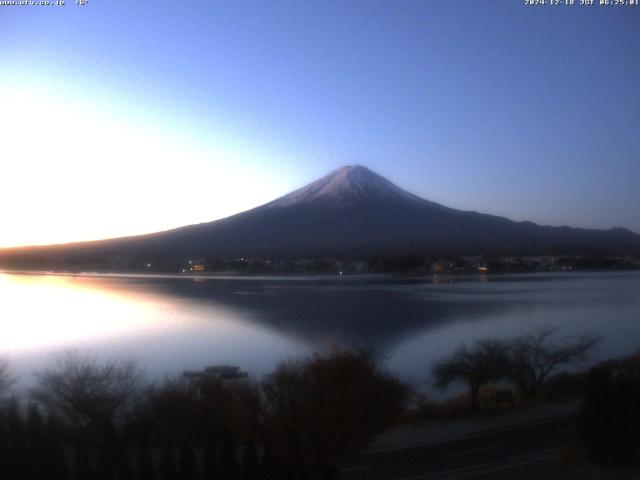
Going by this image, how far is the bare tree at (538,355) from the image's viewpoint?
11.1 metres

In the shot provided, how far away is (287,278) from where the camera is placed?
22422 millimetres

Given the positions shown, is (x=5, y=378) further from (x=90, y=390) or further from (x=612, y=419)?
(x=612, y=419)

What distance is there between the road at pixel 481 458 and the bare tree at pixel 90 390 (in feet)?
6.83

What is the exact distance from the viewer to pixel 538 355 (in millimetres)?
11805

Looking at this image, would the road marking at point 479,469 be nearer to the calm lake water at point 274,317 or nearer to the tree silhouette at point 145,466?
the tree silhouette at point 145,466

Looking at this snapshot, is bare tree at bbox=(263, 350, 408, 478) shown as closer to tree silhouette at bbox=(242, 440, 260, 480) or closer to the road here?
the road

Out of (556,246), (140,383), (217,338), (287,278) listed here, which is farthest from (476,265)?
(140,383)

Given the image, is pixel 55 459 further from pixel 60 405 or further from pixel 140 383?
pixel 140 383

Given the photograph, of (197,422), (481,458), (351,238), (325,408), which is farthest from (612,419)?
(351,238)

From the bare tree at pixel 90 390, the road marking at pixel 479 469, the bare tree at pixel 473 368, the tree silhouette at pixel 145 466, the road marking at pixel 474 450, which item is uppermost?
the bare tree at pixel 90 390

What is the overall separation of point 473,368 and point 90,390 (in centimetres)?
555

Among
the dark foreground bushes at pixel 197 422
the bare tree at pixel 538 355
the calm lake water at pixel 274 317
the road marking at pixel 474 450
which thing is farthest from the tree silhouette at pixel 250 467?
the bare tree at pixel 538 355

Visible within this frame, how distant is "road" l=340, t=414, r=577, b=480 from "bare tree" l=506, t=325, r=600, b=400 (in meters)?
2.35

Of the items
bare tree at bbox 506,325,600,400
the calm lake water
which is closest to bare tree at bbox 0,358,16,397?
the calm lake water
